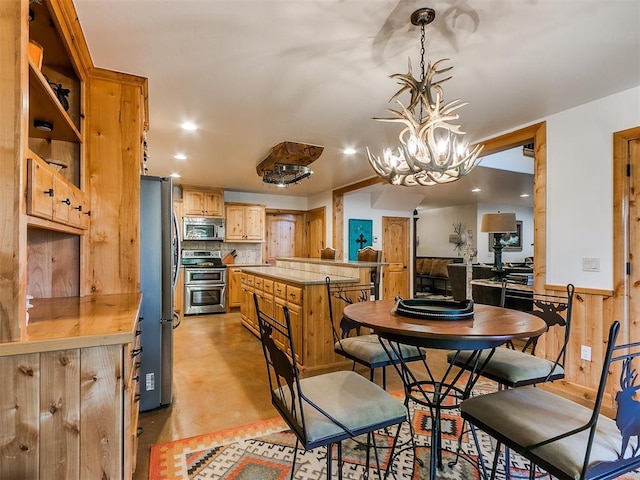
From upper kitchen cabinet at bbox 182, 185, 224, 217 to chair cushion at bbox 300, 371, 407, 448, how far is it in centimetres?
547

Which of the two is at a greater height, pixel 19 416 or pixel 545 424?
pixel 19 416

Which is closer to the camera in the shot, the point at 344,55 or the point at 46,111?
the point at 46,111

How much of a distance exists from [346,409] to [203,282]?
17.3 feet

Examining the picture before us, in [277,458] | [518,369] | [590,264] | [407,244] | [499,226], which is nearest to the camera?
[518,369]

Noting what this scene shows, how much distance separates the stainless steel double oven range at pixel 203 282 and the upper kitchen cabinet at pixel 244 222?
0.57 metres

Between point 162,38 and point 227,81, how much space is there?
21.6 inches

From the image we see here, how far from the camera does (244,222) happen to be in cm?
688

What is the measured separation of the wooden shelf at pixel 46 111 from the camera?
4.48 ft

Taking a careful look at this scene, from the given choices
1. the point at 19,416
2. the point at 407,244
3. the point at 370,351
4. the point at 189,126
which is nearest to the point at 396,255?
the point at 407,244

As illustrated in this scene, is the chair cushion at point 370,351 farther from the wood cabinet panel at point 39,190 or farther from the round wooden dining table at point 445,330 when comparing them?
the wood cabinet panel at point 39,190

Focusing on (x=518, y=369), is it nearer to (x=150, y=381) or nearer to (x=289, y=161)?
(x=150, y=381)

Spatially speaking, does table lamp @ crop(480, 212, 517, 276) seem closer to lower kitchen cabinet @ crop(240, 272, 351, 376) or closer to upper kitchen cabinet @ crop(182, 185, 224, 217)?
lower kitchen cabinet @ crop(240, 272, 351, 376)

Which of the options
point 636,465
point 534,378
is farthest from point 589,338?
point 636,465

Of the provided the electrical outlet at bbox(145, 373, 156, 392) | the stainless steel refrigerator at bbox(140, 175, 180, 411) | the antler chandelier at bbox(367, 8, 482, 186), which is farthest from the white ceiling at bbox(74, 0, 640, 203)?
the electrical outlet at bbox(145, 373, 156, 392)
